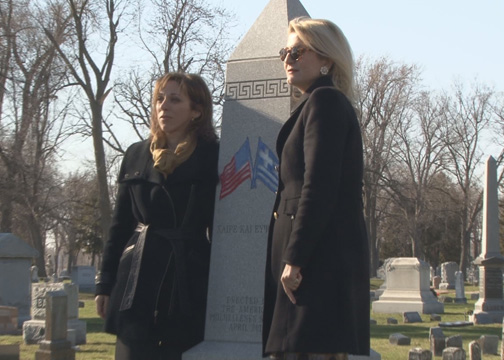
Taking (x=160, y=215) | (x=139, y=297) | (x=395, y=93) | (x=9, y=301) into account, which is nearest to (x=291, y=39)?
(x=160, y=215)

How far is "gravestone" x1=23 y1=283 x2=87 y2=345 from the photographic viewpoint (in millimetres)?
12797

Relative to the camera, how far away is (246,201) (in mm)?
5102

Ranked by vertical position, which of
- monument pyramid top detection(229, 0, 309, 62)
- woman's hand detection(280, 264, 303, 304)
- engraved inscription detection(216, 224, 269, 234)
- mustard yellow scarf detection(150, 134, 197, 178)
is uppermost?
monument pyramid top detection(229, 0, 309, 62)

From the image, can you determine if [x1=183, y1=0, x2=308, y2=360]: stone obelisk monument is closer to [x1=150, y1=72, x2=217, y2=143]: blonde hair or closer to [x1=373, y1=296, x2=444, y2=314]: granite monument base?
[x1=150, y1=72, x2=217, y2=143]: blonde hair

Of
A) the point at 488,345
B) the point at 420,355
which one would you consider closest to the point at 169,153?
the point at 420,355

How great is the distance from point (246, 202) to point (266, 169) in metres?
0.25

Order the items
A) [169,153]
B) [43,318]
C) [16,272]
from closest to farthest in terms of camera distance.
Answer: [169,153] → [43,318] → [16,272]

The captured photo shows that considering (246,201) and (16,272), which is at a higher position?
(246,201)

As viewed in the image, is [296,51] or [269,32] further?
[269,32]

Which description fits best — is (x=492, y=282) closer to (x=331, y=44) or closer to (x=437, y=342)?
(x=437, y=342)

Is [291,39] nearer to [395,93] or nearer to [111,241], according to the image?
[111,241]

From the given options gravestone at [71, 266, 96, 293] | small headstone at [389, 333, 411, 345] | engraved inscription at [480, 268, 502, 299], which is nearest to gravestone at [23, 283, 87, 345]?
small headstone at [389, 333, 411, 345]

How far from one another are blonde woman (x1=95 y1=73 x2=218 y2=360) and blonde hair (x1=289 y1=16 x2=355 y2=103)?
45.2 inches

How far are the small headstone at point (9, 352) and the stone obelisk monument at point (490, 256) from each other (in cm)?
1432
